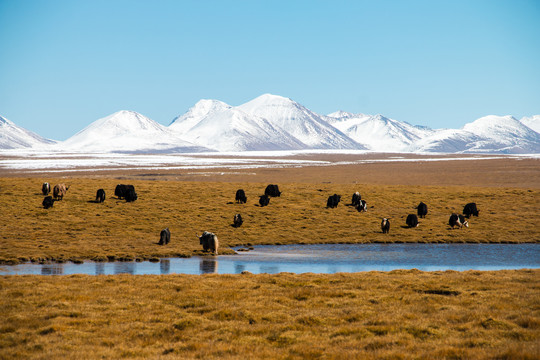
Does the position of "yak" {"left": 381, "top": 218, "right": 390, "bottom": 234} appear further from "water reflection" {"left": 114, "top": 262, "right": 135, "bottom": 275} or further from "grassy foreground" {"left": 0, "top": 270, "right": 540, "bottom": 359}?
"water reflection" {"left": 114, "top": 262, "right": 135, "bottom": 275}

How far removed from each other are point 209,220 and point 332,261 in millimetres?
17080

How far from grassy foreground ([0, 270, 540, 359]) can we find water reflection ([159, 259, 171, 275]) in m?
3.56

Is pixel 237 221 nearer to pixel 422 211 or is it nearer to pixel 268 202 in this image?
pixel 268 202

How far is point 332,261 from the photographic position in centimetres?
3375

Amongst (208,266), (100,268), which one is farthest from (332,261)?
(100,268)

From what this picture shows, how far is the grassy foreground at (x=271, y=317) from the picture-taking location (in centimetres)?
1422

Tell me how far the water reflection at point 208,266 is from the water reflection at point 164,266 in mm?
1805

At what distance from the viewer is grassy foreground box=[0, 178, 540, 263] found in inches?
1447

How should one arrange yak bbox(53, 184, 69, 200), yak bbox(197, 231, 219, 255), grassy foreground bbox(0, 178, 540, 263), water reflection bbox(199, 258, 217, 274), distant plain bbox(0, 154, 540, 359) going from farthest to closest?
1. yak bbox(53, 184, 69, 200)
2. grassy foreground bbox(0, 178, 540, 263)
3. yak bbox(197, 231, 219, 255)
4. water reflection bbox(199, 258, 217, 274)
5. distant plain bbox(0, 154, 540, 359)

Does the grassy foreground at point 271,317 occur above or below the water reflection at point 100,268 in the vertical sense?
above

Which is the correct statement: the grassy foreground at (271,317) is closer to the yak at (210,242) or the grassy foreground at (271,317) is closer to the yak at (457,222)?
the yak at (210,242)

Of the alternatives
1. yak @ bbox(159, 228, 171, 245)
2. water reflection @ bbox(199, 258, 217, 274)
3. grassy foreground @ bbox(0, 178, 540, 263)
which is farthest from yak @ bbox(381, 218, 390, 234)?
yak @ bbox(159, 228, 171, 245)

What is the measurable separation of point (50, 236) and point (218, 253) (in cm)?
1263

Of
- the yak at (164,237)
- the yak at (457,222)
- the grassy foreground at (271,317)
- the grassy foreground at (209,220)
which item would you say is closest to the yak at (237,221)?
the grassy foreground at (209,220)
